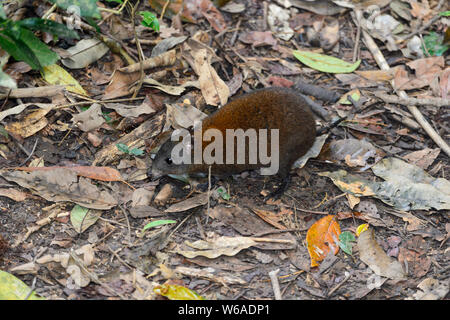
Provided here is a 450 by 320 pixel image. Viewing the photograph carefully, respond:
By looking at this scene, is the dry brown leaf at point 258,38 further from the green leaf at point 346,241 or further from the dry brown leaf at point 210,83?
the green leaf at point 346,241

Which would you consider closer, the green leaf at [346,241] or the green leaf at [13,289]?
the green leaf at [13,289]

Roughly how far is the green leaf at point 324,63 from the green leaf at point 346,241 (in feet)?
7.56

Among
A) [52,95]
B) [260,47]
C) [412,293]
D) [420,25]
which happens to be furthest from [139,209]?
[420,25]

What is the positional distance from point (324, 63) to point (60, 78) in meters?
3.01

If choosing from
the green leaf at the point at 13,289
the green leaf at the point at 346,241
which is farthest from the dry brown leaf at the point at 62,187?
the green leaf at the point at 346,241

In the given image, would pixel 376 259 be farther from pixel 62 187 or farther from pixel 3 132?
pixel 3 132

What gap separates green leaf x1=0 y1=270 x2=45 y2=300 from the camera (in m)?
3.65

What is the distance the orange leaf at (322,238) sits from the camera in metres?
4.42

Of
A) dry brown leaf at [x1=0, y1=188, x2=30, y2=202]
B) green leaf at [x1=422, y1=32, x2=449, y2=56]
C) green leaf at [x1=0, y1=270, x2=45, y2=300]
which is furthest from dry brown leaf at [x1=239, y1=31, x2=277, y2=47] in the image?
green leaf at [x1=0, y1=270, x2=45, y2=300]

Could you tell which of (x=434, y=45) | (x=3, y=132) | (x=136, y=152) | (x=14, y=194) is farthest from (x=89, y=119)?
(x=434, y=45)

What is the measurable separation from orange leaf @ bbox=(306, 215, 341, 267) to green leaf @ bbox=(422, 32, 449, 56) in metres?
2.92

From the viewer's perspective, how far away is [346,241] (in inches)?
178

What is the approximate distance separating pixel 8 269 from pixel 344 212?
2.90 metres

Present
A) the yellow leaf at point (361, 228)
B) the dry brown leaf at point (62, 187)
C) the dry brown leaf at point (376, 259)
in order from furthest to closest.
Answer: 1. the yellow leaf at point (361, 228)
2. the dry brown leaf at point (62, 187)
3. the dry brown leaf at point (376, 259)
